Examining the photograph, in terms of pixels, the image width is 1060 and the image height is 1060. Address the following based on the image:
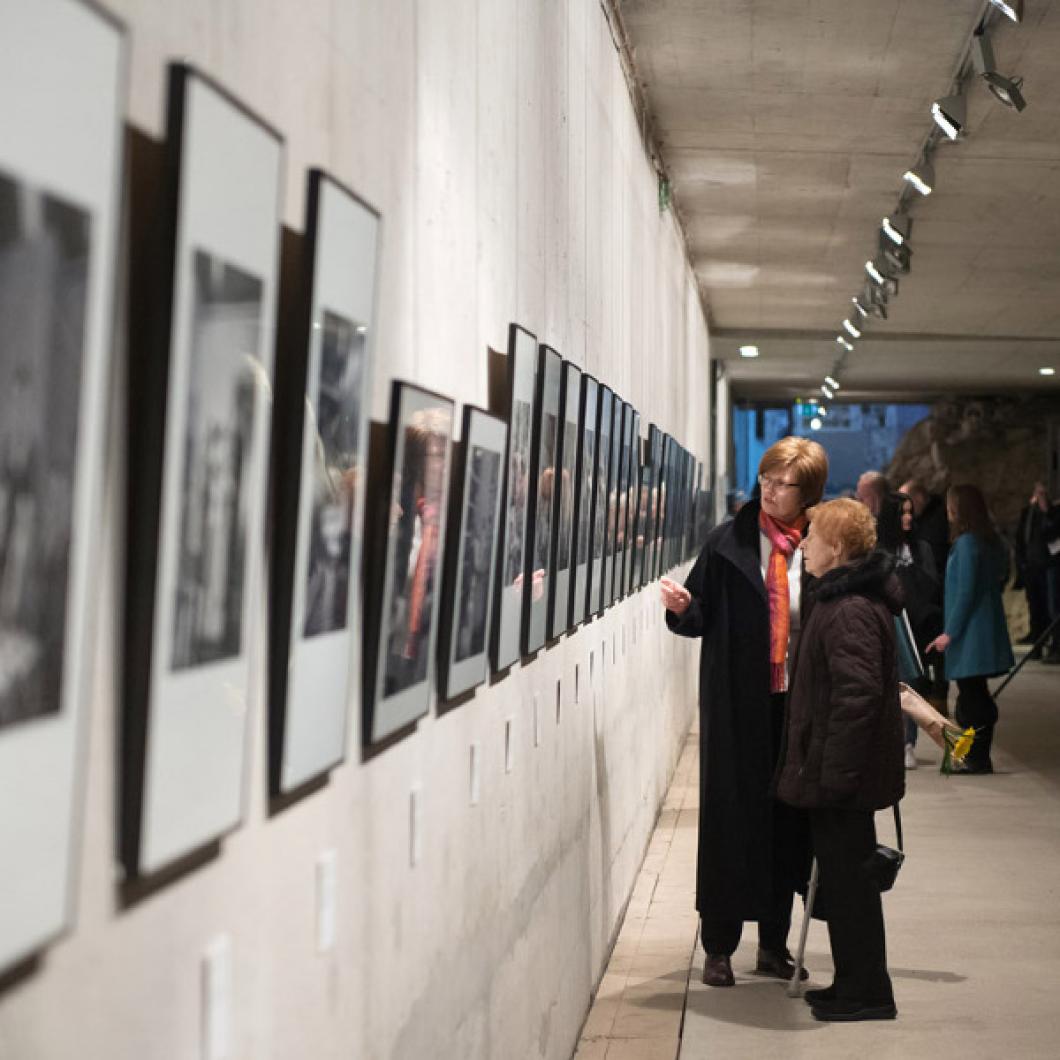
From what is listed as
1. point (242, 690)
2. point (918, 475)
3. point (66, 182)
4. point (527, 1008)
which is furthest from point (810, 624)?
point (918, 475)

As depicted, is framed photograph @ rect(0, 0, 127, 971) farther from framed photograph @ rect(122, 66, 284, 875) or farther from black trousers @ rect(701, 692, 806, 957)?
black trousers @ rect(701, 692, 806, 957)

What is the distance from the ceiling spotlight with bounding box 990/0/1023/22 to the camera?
6468 millimetres

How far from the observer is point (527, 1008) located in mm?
4465

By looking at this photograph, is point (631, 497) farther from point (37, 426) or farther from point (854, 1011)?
point (37, 426)

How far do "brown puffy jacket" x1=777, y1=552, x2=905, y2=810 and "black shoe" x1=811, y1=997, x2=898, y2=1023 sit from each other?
68 cm

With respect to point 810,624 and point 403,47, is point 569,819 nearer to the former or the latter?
point 810,624

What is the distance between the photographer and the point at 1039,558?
20.8 meters

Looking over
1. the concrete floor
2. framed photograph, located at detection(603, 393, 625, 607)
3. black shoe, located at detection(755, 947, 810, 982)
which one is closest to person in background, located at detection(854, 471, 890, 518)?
the concrete floor

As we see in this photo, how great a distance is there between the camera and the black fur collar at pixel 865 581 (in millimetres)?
5648

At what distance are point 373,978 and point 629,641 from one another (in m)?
5.27

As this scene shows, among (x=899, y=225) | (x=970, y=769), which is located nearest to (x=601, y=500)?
(x=970, y=769)

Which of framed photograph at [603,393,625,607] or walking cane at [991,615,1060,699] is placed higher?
framed photograph at [603,393,625,607]

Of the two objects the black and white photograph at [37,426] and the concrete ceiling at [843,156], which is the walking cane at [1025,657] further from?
the black and white photograph at [37,426]

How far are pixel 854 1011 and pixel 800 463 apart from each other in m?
1.75
